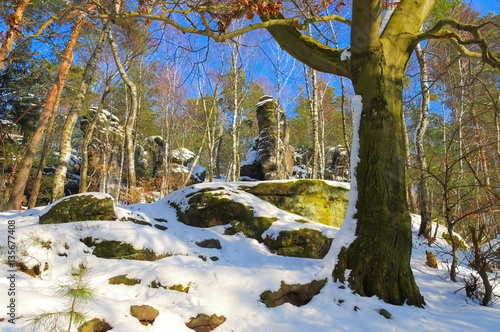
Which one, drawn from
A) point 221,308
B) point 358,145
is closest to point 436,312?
point 358,145

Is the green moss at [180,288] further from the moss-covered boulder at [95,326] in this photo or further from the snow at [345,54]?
the snow at [345,54]

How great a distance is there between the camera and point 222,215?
23.6ft

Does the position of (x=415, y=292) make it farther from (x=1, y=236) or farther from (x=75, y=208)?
(x=75, y=208)

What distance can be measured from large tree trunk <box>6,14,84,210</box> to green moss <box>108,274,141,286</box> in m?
7.35

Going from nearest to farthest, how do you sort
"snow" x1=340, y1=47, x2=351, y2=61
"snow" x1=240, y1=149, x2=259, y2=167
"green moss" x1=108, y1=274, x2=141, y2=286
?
"green moss" x1=108, y1=274, x2=141, y2=286 < "snow" x1=340, y1=47, x2=351, y2=61 < "snow" x1=240, y1=149, x2=259, y2=167

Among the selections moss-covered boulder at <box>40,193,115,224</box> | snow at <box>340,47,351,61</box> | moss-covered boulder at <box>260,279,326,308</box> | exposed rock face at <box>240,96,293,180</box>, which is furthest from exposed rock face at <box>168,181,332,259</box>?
exposed rock face at <box>240,96,293,180</box>

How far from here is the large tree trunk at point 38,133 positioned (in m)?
7.99

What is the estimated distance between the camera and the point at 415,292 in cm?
327

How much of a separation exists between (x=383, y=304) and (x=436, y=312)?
0.66 m

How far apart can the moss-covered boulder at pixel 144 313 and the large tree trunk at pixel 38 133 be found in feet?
26.2

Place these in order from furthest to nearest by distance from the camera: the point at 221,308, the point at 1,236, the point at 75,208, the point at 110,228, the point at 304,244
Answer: the point at 304,244 < the point at 75,208 < the point at 110,228 < the point at 1,236 < the point at 221,308

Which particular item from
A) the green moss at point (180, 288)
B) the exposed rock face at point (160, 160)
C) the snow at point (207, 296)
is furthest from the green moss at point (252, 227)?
the exposed rock face at point (160, 160)

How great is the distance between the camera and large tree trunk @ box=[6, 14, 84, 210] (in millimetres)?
7992

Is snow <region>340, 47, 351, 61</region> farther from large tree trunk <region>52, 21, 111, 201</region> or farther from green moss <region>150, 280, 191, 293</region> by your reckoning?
large tree trunk <region>52, 21, 111, 201</region>
